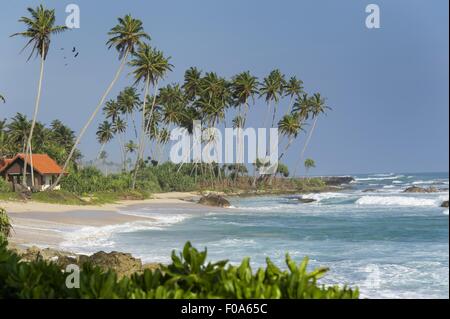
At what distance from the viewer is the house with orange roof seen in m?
44.9

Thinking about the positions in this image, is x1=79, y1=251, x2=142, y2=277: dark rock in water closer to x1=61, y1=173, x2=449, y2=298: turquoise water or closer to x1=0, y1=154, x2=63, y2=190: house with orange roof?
x1=61, y1=173, x2=449, y2=298: turquoise water

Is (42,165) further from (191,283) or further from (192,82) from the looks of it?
(191,283)

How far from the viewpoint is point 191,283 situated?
3762 millimetres

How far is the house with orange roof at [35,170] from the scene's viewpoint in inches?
1769

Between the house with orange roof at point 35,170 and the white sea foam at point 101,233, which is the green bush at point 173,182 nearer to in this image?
the house with orange roof at point 35,170

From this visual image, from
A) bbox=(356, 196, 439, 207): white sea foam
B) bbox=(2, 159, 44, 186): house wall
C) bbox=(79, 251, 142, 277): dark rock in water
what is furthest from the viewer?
bbox=(2, 159, 44, 186): house wall

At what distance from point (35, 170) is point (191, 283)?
44044 mm

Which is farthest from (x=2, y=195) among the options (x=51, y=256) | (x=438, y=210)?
(x=438, y=210)

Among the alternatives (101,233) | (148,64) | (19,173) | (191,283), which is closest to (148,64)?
(148,64)

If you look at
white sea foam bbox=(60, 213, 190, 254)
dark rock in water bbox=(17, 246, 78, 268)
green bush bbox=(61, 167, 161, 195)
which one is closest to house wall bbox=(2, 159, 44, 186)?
green bush bbox=(61, 167, 161, 195)

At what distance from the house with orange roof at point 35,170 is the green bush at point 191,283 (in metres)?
42.3

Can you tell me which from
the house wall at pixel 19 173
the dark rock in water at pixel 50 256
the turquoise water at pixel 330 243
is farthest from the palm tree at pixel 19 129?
the dark rock in water at pixel 50 256

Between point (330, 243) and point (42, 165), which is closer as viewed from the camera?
point (330, 243)

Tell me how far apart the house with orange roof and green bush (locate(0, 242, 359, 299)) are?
4233 centimetres
